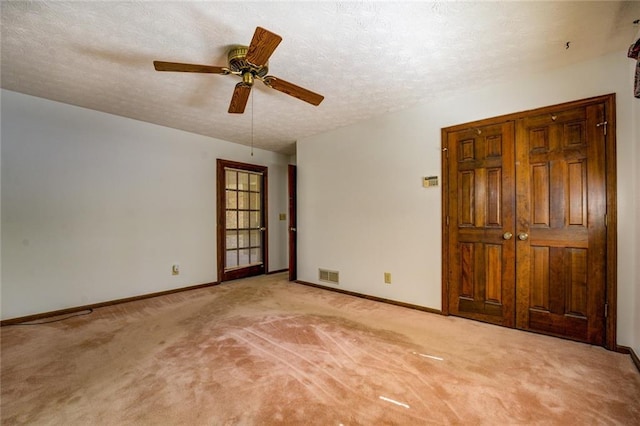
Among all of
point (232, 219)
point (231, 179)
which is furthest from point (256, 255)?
point (231, 179)

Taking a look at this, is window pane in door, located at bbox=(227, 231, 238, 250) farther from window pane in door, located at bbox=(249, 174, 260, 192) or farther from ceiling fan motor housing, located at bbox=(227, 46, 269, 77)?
ceiling fan motor housing, located at bbox=(227, 46, 269, 77)

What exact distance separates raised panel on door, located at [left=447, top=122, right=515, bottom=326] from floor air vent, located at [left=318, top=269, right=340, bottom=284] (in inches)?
65.6

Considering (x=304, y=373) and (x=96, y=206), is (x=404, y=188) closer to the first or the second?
(x=304, y=373)

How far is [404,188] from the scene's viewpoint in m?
3.44

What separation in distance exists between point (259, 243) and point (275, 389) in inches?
149

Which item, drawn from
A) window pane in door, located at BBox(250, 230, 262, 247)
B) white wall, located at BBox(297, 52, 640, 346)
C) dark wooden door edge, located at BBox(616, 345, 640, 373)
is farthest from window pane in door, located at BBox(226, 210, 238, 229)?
dark wooden door edge, located at BBox(616, 345, 640, 373)

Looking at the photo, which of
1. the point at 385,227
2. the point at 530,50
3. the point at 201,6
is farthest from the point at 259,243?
the point at 530,50

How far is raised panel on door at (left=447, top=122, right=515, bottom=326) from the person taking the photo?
2725 millimetres

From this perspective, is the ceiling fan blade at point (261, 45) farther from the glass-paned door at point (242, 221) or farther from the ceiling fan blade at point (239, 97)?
the glass-paned door at point (242, 221)

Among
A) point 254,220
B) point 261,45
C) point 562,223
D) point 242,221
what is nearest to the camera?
point 261,45

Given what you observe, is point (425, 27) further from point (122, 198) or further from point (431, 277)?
point (122, 198)

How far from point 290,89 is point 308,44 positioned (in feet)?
1.18

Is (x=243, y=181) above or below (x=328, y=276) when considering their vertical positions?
above

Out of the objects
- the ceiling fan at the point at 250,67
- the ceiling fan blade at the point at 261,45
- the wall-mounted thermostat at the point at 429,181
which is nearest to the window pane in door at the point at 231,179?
the ceiling fan at the point at 250,67
